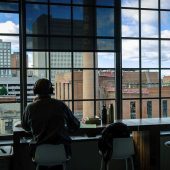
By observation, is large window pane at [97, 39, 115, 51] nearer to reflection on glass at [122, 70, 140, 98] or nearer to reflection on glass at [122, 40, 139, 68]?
reflection on glass at [122, 40, 139, 68]

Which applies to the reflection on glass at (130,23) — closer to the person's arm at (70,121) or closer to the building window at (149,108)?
the building window at (149,108)

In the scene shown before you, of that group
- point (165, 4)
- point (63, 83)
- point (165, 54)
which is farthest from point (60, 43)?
point (165, 4)

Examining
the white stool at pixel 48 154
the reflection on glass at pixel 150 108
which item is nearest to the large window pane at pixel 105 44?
the reflection on glass at pixel 150 108

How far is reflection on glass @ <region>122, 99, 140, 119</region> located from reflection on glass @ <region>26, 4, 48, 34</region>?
1.59 metres

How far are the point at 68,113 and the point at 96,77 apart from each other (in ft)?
4.75

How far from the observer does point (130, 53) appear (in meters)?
4.63

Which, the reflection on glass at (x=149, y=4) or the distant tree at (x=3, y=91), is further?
the reflection on glass at (x=149, y=4)

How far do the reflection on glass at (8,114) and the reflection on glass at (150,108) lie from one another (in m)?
1.88

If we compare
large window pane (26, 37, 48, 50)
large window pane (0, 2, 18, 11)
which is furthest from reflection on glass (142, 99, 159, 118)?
large window pane (0, 2, 18, 11)

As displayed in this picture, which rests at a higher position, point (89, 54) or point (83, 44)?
point (83, 44)

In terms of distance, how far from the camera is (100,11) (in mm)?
4480

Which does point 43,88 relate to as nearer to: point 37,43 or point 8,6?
point 37,43

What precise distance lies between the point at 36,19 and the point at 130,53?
1476mm

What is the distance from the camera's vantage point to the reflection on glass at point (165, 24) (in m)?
4.77
